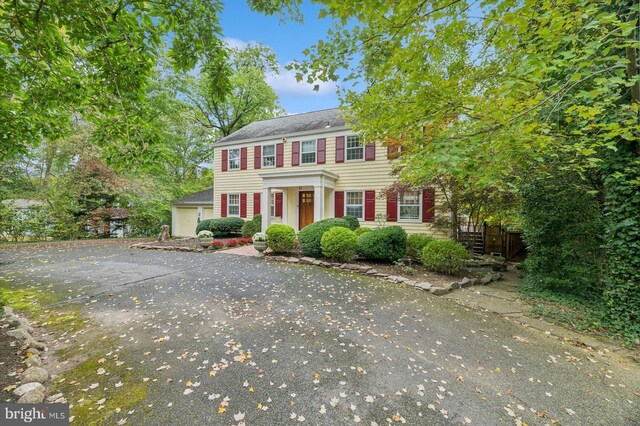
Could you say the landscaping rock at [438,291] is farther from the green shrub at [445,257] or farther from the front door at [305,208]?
the front door at [305,208]

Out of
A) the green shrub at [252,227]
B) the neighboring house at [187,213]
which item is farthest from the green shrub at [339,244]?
the neighboring house at [187,213]

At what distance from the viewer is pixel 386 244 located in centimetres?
757

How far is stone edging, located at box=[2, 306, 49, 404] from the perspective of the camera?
221cm

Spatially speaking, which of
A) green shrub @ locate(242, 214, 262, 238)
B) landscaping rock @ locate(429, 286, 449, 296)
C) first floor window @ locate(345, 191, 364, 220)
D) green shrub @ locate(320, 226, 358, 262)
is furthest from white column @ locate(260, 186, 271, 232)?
landscaping rock @ locate(429, 286, 449, 296)

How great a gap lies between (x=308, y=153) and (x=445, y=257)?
849 centimetres

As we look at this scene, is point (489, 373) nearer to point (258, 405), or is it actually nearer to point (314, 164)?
point (258, 405)

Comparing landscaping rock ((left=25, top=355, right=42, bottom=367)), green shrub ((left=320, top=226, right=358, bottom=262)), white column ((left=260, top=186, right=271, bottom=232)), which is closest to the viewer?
landscaping rock ((left=25, top=355, right=42, bottom=367))

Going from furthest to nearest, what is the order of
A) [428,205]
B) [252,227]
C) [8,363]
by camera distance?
[252,227], [428,205], [8,363]

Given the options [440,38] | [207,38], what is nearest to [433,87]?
[440,38]

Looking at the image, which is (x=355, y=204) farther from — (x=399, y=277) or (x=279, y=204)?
(x=399, y=277)

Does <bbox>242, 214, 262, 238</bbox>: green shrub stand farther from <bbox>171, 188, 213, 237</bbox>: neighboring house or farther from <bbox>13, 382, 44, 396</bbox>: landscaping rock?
<bbox>13, 382, 44, 396</bbox>: landscaping rock

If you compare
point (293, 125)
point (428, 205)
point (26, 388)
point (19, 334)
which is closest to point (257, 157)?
point (293, 125)

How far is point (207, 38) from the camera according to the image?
3100 millimetres

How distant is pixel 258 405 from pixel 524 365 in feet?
10.0
